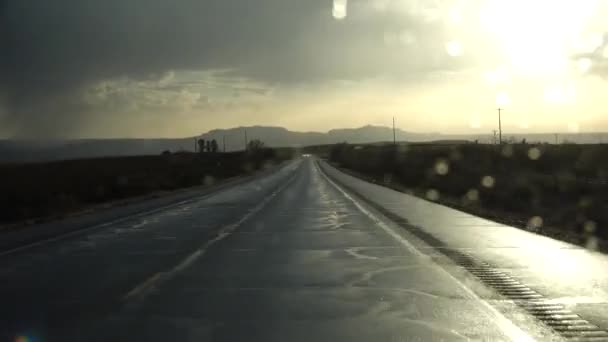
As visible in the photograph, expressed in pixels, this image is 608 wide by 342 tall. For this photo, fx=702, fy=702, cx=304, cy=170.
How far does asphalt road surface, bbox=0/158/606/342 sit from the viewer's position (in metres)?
7.06

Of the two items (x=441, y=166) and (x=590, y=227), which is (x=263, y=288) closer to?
(x=590, y=227)

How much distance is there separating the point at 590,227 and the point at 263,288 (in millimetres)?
19083

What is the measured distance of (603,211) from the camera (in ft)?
105

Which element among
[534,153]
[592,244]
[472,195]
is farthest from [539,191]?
[534,153]

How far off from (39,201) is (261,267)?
28.7m

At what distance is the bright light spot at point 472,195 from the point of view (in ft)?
132

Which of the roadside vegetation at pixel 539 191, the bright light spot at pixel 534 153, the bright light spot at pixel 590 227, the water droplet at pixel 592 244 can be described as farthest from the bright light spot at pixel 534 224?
the bright light spot at pixel 534 153

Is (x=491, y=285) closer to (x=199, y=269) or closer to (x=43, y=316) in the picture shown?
(x=199, y=269)

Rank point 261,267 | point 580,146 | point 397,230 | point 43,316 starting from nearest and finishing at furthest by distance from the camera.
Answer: point 43,316 < point 261,267 < point 397,230 < point 580,146

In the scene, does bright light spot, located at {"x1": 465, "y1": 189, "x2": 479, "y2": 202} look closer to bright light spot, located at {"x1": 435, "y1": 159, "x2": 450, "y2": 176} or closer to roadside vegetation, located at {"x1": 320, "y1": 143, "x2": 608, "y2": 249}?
roadside vegetation, located at {"x1": 320, "y1": 143, "x2": 608, "y2": 249}

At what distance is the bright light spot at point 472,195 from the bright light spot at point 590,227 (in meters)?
12.5

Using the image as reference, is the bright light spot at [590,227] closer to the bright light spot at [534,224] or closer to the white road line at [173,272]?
the bright light spot at [534,224]

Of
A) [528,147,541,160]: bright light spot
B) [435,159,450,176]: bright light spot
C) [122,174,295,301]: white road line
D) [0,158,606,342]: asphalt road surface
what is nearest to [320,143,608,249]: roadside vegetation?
[528,147,541,160]: bright light spot

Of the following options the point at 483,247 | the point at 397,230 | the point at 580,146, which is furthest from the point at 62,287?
the point at 580,146
